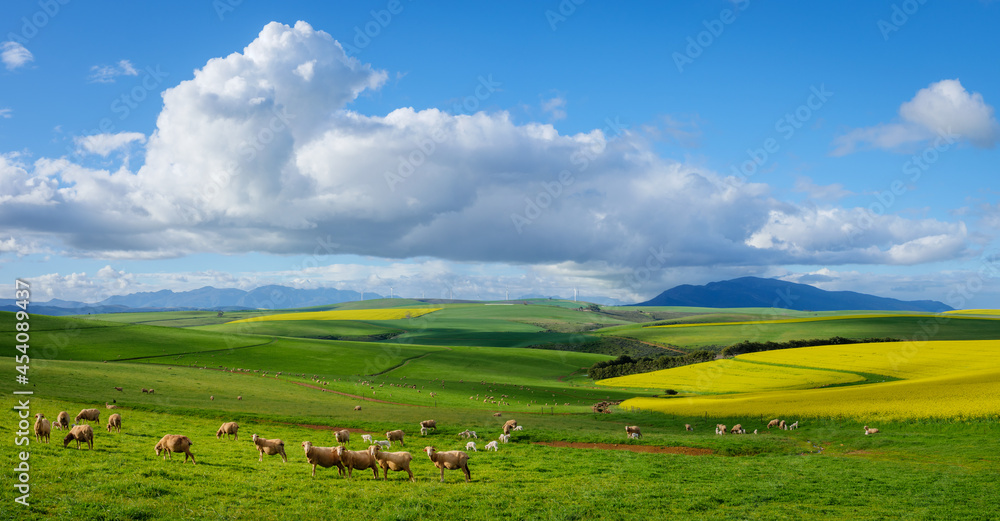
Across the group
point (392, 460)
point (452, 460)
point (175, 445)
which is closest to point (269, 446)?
point (175, 445)

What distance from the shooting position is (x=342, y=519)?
13.4 m

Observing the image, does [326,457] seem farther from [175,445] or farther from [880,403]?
[880,403]

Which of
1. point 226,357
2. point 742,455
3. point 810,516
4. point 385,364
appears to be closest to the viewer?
point 810,516

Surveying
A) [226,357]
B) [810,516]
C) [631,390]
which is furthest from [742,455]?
[226,357]

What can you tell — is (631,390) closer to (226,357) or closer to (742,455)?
(742,455)

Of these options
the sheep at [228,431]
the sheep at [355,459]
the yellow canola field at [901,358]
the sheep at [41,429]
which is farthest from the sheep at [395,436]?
the yellow canola field at [901,358]

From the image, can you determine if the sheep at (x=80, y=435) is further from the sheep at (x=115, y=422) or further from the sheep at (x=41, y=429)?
the sheep at (x=115, y=422)

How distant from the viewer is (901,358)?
79.8m

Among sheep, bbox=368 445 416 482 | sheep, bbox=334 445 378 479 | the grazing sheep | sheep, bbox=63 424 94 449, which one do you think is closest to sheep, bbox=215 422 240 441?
the grazing sheep

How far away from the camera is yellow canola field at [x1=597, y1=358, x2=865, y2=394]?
66812 mm

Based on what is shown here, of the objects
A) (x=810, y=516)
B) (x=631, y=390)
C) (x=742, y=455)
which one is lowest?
(x=631, y=390)

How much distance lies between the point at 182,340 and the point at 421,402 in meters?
69.1

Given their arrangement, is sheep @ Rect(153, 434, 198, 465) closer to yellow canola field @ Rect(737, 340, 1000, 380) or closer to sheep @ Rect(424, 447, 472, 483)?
sheep @ Rect(424, 447, 472, 483)

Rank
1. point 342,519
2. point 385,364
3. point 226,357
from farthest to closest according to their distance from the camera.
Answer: point 385,364
point 226,357
point 342,519
